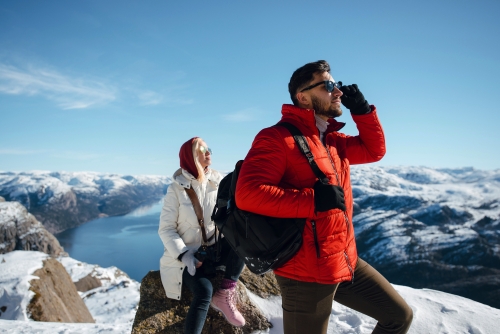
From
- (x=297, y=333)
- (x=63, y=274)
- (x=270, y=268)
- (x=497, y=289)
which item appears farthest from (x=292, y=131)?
(x=497, y=289)

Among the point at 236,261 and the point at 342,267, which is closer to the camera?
the point at 342,267

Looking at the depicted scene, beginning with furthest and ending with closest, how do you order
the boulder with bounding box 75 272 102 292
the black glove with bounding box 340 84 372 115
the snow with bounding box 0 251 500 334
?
the boulder with bounding box 75 272 102 292
the snow with bounding box 0 251 500 334
the black glove with bounding box 340 84 372 115

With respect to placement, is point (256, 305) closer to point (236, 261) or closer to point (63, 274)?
point (236, 261)

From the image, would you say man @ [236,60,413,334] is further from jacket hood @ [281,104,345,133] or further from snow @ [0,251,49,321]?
snow @ [0,251,49,321]

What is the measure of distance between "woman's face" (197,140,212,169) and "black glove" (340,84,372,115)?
254cm

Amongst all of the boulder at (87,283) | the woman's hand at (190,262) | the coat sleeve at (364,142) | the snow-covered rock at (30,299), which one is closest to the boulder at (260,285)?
the woman's hand at (190,262)

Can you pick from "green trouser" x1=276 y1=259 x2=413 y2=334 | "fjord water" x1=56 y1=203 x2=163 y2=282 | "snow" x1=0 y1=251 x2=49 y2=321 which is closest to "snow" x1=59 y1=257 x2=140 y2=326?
"snow" x1=0 y1=251 x2=49 y2=321

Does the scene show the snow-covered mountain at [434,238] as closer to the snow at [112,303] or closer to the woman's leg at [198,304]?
the snow at [112,303]

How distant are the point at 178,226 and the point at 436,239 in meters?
150

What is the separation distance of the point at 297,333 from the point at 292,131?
5.16ft

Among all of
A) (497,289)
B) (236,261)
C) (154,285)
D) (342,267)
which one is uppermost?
(342,267)

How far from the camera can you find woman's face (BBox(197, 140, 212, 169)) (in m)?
4.83

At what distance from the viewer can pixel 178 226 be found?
4.57 metres

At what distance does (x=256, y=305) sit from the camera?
5004 millimetres
